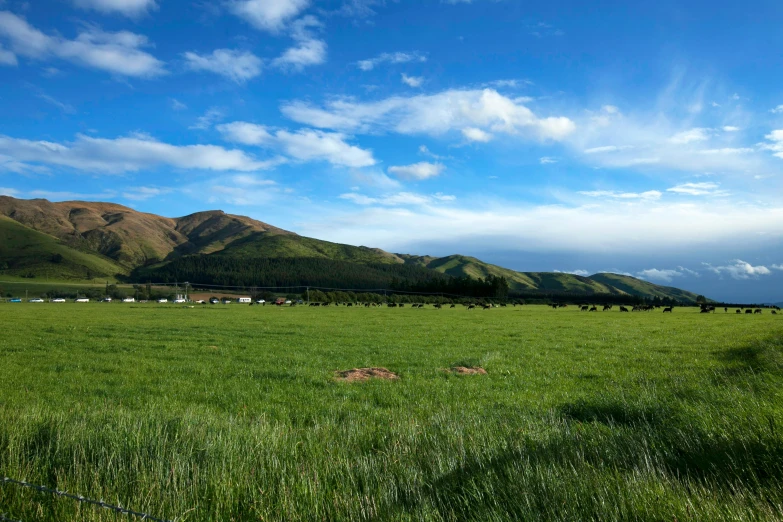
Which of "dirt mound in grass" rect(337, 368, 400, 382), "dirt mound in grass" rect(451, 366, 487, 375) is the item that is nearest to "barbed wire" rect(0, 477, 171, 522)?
"dirt mound in grass" rect(337, 368, 400, 382)

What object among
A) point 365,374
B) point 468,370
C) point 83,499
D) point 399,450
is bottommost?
point 365,374

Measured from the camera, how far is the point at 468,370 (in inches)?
673

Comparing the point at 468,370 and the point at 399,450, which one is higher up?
the point at 399,450

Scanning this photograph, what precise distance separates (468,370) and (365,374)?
3.84 metres

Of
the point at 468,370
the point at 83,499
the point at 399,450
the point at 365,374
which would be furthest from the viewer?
the point at 468,370

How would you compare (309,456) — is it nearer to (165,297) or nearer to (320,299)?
(320,299)

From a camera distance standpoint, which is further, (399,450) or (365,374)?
(365,374)

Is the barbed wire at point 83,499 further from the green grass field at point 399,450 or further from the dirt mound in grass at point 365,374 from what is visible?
the dirt mound in grass at point 365,374

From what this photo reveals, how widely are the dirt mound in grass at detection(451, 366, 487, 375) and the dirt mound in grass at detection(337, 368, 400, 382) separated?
234 centimetres

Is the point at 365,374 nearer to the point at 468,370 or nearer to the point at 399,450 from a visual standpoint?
the point at 468,370

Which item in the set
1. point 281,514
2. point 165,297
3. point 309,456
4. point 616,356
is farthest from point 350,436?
point 165,297

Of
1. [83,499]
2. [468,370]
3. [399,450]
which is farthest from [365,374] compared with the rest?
[83,499]

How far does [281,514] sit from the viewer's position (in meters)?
4.91

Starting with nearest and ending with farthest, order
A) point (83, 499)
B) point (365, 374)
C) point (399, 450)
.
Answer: point (83, 499) → point (399, 450) → point (365, 374)
